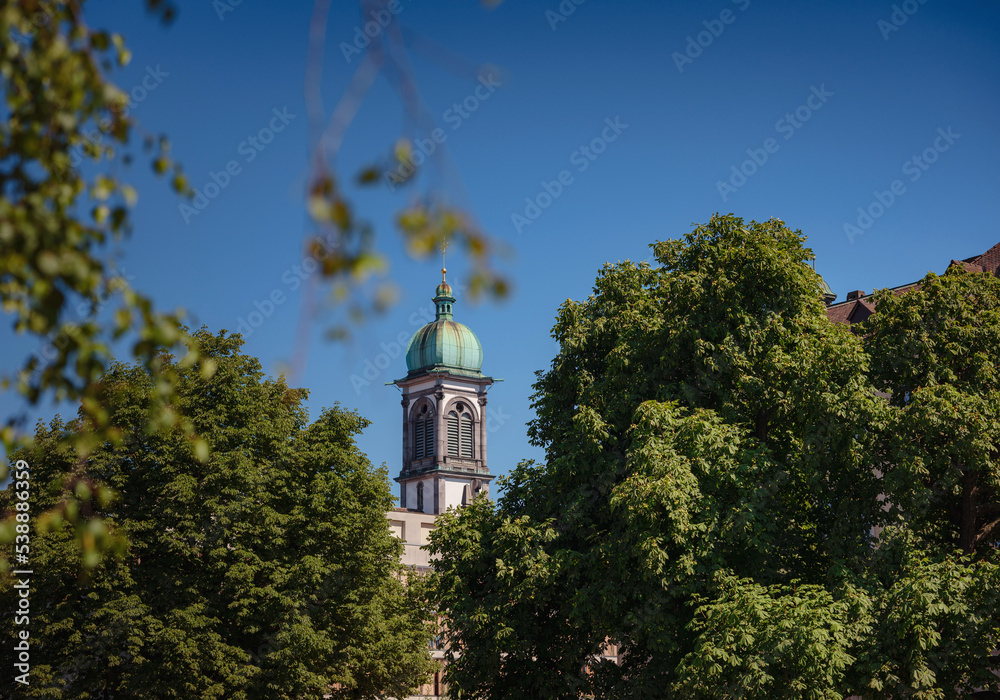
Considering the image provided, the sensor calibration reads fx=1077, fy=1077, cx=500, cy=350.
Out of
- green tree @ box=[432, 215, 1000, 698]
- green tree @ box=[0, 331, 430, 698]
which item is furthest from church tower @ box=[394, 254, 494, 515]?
green tree @ box=[432, 215, 1000, 698]

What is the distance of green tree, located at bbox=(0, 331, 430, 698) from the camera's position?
112ft

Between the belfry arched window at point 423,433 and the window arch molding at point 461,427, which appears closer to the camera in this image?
the window arch molding at point 461,427

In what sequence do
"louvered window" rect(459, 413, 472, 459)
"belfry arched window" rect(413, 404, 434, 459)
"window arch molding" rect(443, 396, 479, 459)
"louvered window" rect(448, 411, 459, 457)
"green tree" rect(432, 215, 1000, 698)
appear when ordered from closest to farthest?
1. "green tree" rect(432, 215, 1000, 698)
2. "louvered window" rect(448, 411, 459, 457)
3. "window arch molding" rect(443, 396, 479, 459)
4. "belfry arched window" rect(413, 404, 434, 459)
5. "louvered window" rect(459, 413, 472, 459)

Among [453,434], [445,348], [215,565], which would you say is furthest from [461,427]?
[215,565]

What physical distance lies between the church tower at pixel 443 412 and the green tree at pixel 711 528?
88492 mm

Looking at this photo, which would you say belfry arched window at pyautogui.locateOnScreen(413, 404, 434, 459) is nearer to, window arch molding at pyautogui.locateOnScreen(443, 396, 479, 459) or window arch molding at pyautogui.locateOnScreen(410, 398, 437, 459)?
window arch molding at pyautogui.locateOnScreen(410, 398, 437, 459)

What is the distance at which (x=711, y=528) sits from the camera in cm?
2702

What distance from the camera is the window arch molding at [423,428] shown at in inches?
4941

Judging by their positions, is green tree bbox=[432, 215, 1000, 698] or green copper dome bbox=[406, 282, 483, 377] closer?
green tree bbox=[432, 215, 1000, 698]

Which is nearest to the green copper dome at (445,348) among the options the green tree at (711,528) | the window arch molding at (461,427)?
the window arch molding at (461,427)

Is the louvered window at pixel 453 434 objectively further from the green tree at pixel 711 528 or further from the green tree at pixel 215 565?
the green tree at pixel 711 528

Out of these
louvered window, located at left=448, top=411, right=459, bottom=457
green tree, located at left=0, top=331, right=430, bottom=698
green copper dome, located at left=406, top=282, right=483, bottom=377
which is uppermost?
green copper dome, located at left=406, top=282, right=483, bottom=377

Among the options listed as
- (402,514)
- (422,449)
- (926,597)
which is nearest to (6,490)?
(926,597)

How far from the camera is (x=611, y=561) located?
29.5 metres
